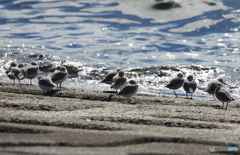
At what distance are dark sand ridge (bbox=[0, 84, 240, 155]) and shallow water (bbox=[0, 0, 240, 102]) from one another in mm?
4727

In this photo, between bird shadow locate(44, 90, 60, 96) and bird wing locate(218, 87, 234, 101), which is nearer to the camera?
bird shadow locate(44, 90, 60, 96)

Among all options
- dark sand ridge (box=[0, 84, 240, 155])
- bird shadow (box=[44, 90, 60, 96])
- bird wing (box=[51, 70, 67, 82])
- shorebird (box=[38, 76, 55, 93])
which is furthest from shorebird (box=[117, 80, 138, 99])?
bird wing (box=[51, 70, 67, 82])

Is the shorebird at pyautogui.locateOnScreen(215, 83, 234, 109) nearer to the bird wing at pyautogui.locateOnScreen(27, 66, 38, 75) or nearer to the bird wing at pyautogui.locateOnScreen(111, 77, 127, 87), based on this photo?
the bird wing at pyautogui.locateOnScreen(111, 77, 127, 87)

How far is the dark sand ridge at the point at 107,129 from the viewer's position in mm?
3879

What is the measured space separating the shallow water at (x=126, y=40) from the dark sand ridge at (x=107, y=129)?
4727 millimetres

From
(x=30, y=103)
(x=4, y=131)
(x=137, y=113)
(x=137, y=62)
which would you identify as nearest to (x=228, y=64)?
(x=137, y=62)

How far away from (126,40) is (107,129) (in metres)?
13.2

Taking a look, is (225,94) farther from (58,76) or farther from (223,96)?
(58,76)

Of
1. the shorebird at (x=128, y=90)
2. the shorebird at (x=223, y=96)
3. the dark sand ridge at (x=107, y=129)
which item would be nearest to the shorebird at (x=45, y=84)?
the dark sand ridge at (x=107, y=129)

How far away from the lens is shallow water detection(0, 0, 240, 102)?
13.5 meters

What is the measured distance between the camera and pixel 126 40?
1772 centimetres

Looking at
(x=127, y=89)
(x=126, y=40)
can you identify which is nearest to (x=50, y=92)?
(x=127, y=89)

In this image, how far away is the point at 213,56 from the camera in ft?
50.2

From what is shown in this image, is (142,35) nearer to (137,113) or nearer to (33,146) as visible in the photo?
(137,113)
